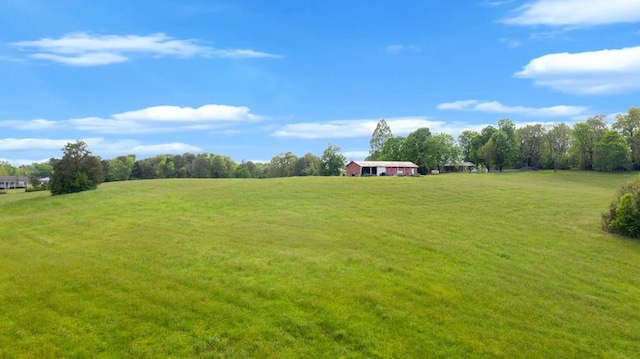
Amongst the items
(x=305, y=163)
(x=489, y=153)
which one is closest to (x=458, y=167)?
(x=489, y=153)

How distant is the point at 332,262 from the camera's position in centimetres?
1989

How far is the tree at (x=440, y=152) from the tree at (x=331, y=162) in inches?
843

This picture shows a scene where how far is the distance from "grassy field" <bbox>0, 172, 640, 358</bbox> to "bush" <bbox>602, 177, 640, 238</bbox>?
1607 mm

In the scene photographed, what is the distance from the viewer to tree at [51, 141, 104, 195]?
164ft

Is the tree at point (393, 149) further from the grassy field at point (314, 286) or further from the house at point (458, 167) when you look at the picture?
the grassy field at point (314, 286)

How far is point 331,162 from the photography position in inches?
4053


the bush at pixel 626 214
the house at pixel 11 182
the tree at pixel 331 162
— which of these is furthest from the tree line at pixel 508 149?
the bush at pixel 626 214

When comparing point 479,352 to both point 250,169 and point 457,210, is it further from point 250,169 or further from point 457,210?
point 250,169

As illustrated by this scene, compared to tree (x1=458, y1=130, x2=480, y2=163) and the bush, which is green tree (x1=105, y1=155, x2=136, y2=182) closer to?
tree (x1=458, y1=130, x2=480, y2=163)

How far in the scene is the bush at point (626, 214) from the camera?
2987 cm

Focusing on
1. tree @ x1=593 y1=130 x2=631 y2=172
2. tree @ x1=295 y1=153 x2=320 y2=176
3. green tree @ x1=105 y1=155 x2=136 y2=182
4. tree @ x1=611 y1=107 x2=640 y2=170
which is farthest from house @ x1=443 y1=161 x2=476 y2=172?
green tree @ x1=105 y1=155 x2=136 y2=182

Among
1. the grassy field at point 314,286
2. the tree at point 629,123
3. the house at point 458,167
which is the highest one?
the tree at point 629,123

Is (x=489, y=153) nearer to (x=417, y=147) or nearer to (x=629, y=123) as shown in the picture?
(x=417, y=147)

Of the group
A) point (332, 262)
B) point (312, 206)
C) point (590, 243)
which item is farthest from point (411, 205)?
point (332, 262)
